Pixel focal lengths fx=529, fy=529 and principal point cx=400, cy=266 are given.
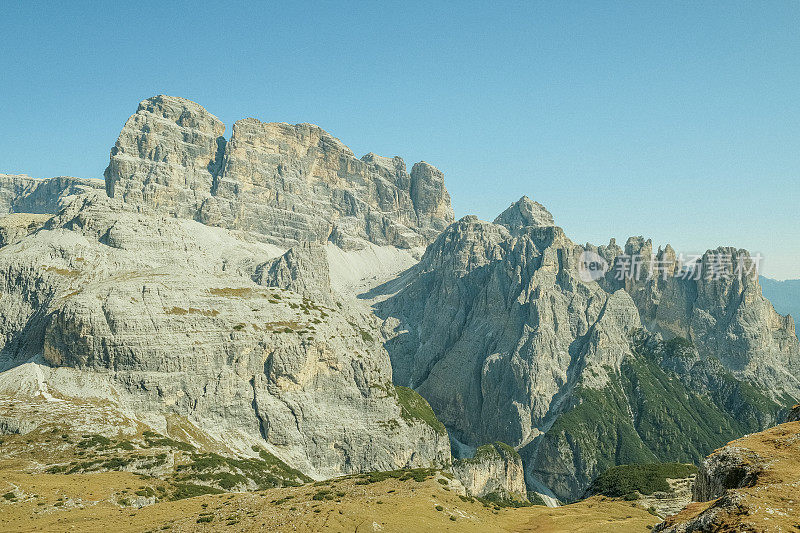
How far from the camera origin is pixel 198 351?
121250 millimetres

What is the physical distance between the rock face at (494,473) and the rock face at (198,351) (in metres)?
24.0

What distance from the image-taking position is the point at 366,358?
147 metres

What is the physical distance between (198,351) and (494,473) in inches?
4486

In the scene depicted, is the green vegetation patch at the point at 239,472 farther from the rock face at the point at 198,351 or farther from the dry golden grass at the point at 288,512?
the dry golden grass at the point at 288,512

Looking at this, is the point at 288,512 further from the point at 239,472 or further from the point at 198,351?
the point at 198,351

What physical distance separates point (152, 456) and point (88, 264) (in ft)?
241

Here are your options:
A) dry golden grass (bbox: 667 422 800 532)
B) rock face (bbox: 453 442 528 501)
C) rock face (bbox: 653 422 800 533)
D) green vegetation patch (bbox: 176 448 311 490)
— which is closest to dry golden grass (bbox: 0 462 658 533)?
green vegetation patch (bbox: 176 448 311 490)

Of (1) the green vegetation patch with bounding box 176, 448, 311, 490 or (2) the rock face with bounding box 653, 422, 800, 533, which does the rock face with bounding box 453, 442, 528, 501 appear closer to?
(1) the green vegetation patch with bounding box 176, 448, 311, 490

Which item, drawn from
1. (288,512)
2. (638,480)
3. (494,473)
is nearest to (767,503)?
(288,512)

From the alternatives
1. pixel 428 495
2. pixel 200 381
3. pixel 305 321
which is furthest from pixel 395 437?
pixel 428 495

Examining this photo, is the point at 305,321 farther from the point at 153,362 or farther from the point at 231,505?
the point at 231,505

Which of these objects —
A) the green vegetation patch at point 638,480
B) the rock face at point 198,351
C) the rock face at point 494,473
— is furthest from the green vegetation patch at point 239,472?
the rock face at point 494,473

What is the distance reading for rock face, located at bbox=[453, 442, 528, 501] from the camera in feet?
567

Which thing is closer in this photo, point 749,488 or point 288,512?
point 749,488
